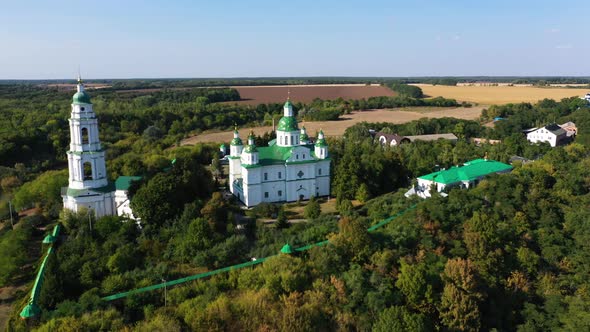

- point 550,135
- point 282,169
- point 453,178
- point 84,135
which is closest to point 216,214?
point 282,169

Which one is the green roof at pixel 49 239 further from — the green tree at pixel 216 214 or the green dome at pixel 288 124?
the green dome at pixel 288 124

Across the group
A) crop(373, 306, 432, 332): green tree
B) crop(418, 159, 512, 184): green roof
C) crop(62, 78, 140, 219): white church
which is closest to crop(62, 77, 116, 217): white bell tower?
crop(62, 78, 140, 219): white church

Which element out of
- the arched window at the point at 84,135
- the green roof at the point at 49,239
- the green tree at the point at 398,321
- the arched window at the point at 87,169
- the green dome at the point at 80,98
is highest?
the green dome at the point at 80,98

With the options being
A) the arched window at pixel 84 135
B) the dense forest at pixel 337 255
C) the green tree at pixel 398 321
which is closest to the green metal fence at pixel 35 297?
the dense forest at pixel 337 255

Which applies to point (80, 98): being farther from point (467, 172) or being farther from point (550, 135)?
point (550, 135)

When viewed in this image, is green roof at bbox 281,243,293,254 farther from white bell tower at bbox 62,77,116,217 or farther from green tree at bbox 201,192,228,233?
white bell tower at bbox 62,77,116,217
